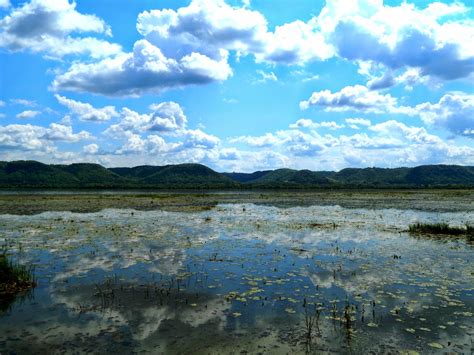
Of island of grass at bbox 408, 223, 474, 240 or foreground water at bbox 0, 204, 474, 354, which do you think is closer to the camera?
foreground water at bbox 0, 204, 474, 354

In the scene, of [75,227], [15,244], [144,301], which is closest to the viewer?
[144,301]

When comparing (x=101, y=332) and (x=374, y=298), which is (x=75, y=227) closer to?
(x=101, y=332)

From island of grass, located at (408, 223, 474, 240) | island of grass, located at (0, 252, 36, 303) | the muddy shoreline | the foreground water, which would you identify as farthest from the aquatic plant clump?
the muddy shoreline

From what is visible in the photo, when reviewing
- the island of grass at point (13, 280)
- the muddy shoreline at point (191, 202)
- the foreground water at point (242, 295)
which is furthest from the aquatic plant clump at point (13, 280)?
the muddy shoreline at point (191, 202)

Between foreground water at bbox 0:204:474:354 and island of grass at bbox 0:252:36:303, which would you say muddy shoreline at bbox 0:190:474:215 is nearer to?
foreground water at bbox 0:204:474:354

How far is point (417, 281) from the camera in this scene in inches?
666

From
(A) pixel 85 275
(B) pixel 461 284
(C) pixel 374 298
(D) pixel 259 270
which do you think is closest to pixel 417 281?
(B) pixel 461 284

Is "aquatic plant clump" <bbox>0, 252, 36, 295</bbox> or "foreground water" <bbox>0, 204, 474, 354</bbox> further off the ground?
"aquatic plant clump" <bbox>0, 252, 36, 295</bbox>

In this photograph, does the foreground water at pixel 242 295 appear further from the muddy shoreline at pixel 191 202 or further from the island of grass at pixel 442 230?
the muddy shoreline at pixel 191 202

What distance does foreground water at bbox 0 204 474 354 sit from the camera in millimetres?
10938

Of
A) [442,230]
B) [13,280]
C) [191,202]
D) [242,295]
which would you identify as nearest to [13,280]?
[13,280]

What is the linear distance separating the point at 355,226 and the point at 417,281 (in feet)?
61.0

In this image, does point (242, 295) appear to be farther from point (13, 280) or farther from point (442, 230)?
point (442, 230)

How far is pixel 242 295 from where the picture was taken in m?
15.1
